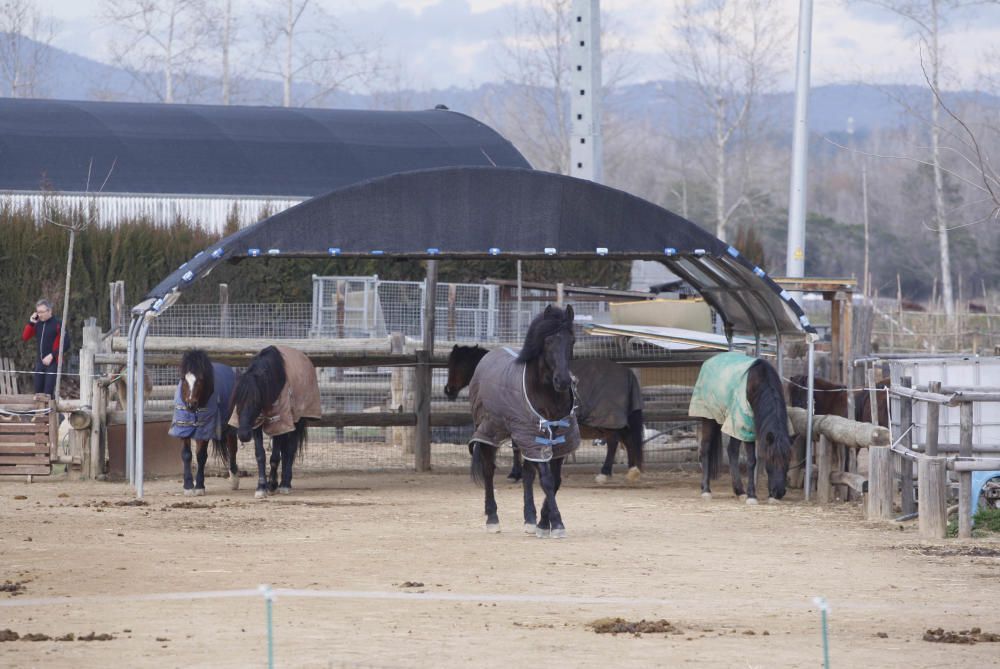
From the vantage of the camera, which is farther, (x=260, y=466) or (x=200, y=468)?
(x=200, y=468)

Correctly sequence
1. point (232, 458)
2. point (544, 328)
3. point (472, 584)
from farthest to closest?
point (232, 458), point (544, 328), point (472, 584)

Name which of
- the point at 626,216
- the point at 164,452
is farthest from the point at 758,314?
the point at 164,452

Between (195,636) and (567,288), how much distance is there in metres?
14.7

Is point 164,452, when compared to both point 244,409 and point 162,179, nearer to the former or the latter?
point 244,409

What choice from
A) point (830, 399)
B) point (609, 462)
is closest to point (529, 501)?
point (609, 462)

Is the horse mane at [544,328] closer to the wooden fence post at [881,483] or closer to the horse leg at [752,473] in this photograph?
the wooden fence post at [881,483]

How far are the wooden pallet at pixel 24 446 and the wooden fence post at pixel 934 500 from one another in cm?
899

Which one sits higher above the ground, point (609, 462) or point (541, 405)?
point (541, 405)

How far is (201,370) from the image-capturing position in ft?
41.0

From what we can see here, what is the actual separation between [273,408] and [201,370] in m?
0.78

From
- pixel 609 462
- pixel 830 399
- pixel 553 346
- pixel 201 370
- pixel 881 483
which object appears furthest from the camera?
pixel 609 462

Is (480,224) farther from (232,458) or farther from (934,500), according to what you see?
(934,500)

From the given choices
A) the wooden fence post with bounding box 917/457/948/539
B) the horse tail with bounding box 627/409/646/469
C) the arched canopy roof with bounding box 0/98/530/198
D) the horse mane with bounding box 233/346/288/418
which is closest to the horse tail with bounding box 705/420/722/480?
the horse tail with bounding box 627/409/646/469

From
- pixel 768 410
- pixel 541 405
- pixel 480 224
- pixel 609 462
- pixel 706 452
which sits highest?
pixel 480 224
